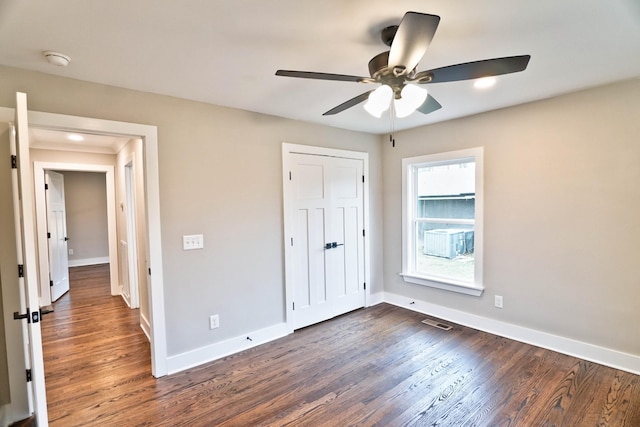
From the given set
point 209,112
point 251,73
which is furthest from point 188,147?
point 251,73

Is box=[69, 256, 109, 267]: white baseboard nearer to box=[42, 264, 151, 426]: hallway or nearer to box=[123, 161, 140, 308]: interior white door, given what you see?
box=[42, 264, 151, 426]: hallway

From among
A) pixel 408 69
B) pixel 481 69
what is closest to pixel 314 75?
pixel 408 69

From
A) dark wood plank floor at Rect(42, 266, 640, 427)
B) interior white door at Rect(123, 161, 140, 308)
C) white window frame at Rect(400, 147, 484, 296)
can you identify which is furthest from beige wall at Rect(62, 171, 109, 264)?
white window frame at Rect(400, 147, 484, 296)

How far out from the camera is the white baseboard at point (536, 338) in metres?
2.52

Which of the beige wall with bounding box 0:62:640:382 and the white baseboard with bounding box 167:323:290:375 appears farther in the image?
the white baseboard with bounding box 167:323:290:375

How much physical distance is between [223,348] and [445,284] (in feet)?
8.59

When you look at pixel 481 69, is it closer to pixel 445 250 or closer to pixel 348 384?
pixel 348 384

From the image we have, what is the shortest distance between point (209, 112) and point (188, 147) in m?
0.40

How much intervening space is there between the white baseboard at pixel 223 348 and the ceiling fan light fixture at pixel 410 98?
2.59 metres

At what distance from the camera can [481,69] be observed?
1465 millimetres

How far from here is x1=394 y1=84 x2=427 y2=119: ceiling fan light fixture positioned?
1.58 metres

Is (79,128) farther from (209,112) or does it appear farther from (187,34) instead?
(187,34)

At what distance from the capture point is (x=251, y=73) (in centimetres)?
216

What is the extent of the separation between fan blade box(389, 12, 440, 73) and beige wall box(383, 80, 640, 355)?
219cm
